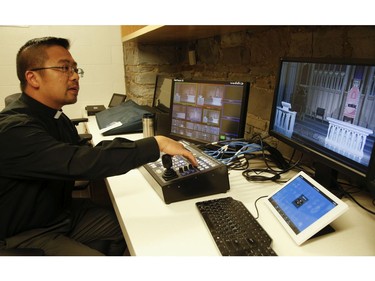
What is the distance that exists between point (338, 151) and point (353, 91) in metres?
0.18

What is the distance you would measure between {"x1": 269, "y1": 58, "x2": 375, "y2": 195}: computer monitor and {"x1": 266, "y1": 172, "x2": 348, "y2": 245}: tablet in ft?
0.35

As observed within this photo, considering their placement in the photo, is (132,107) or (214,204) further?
(132,107)

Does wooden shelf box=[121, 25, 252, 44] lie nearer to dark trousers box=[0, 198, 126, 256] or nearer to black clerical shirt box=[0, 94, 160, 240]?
black clerical shirt box=[0, 94, 160, 240]

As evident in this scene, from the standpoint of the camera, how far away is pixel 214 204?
2.86ft

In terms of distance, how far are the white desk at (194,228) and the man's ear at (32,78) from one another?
57 centimetres

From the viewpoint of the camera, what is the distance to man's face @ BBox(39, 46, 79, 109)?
1.19 m

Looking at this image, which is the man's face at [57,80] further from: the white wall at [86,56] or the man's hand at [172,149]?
the white wall at [86,56]

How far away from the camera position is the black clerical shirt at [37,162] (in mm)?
888

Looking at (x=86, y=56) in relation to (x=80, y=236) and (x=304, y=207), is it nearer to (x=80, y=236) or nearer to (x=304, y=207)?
(x=80, y=236)

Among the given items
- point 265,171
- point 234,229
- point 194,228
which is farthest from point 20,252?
point 265,171

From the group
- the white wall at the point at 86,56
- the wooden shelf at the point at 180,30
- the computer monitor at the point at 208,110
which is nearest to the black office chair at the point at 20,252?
the computer monitor at the point at 208,110

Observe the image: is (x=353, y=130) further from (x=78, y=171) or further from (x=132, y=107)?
(x=132, y=107)

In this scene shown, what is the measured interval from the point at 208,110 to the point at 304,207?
691 mm

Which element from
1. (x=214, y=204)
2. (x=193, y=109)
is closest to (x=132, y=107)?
(x=193, y=109)
